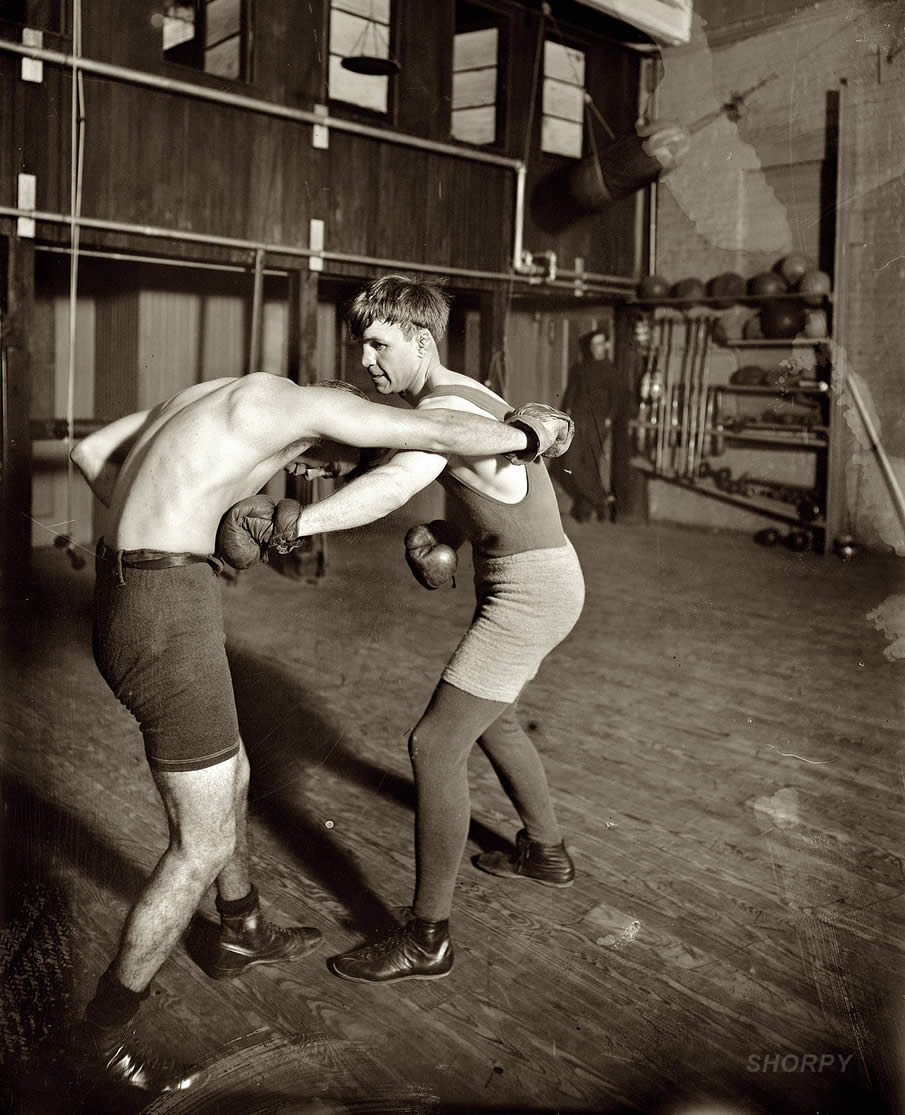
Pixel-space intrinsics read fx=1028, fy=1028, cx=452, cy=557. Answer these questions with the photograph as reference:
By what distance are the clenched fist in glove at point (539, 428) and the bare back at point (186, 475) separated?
61 centimetres

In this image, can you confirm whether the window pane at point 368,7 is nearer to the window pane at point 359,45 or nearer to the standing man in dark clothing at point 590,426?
the window pane at point 359,45

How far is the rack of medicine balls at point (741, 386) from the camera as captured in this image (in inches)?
394

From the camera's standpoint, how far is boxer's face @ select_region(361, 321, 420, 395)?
8.66ft

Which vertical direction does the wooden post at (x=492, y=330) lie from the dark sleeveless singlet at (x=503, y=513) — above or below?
above

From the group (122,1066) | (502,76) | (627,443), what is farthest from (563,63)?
(122,1066)

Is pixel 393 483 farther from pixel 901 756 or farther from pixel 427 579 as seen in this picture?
pixel 901 756

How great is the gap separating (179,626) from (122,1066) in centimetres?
97

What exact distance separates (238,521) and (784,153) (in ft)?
31.1

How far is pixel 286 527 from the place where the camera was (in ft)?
8.01

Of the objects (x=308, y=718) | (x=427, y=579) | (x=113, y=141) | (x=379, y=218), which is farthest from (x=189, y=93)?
(x=427, y=579)

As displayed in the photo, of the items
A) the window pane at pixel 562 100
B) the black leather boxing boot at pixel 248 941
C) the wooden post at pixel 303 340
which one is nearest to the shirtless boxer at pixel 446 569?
the black leather boxing boot at pixel 248 941

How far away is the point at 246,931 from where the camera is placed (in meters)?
2.74

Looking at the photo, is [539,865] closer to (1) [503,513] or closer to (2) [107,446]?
(1) [503,513]

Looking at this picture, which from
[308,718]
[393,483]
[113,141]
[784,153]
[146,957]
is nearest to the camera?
[146,957]
